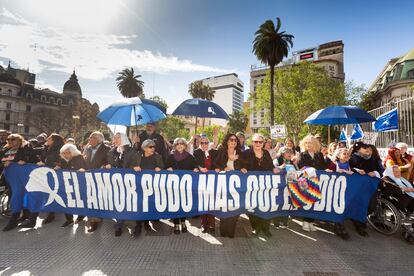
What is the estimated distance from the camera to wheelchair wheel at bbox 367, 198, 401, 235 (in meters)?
4.50

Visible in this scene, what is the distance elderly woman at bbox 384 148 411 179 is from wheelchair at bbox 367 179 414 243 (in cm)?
89

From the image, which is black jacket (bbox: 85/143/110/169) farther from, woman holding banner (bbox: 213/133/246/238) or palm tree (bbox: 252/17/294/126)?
palm tree (bbox: 252/17/294/126)

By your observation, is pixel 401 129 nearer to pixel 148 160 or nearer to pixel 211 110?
pixel 211 110

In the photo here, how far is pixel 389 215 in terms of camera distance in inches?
184

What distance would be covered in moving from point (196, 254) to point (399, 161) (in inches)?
205

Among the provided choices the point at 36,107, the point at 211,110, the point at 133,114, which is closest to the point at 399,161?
the point at 211,110

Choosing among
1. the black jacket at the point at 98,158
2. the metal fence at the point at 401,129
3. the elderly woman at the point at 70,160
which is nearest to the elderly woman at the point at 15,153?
the elderly woman at the point at 70,160

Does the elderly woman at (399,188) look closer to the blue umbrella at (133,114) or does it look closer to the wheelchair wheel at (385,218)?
the wheelchair wheel at (385,218)

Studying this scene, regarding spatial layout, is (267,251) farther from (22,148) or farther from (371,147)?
Answer: (22,148)

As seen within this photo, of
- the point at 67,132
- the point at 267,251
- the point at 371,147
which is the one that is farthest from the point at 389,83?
the point at 67,132

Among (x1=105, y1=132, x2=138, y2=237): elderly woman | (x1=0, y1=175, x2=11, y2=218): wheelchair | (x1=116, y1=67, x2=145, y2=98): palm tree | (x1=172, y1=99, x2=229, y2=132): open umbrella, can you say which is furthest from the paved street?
(x1=116, y1=67, x2=145, y2=98): palm tree

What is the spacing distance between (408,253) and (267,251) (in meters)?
2.36

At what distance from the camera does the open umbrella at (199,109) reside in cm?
604

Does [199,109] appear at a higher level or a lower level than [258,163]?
higher
